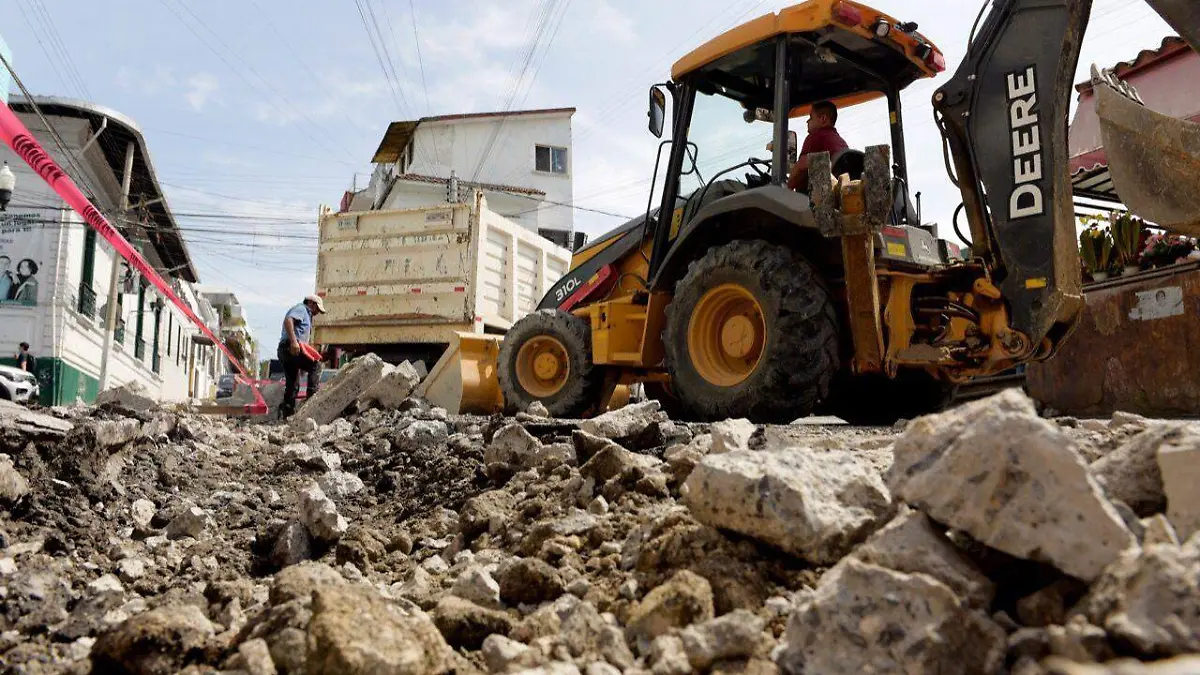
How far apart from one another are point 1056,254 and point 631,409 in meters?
2.19

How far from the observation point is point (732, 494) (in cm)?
199

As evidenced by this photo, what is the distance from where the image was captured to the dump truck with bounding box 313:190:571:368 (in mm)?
10688

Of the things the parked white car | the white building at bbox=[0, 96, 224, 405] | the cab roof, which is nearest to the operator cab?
the cab roof

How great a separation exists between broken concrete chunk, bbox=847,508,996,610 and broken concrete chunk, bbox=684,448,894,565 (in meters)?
0.20

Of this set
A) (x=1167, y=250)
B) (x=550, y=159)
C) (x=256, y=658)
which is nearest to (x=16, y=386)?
(x=256, y=658)

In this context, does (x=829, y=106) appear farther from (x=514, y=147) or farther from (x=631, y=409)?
(x=514, y=147)

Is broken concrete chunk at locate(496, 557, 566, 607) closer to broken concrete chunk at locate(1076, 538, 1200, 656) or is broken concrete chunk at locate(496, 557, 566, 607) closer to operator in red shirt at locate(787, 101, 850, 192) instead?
broken concrete chunk at locate(1076, 538, 1200, 656)

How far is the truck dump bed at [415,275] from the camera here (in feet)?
35.1

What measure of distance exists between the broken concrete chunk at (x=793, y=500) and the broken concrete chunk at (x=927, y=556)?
0.20 metres

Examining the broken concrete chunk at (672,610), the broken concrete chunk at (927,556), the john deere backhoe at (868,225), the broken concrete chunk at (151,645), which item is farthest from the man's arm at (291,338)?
the broken concrete chunk at (927,556)

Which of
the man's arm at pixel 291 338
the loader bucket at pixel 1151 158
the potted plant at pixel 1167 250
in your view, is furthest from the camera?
the man's arm at pixel 291 338

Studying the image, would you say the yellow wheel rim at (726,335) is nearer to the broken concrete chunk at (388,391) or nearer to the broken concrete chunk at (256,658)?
the broken concrete chunk at (388,391)

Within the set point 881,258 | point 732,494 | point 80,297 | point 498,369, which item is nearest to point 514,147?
point 80,297

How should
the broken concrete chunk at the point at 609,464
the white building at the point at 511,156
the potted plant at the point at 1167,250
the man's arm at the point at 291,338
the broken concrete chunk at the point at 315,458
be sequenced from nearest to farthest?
the broken concrete chunk at the point at 609,464 < the broken concrete chunk at the point at 315,458 < the potted plant at the point at 1167,250 < the man's arm at the point at 291,338 < the white building at the point at 511,156
